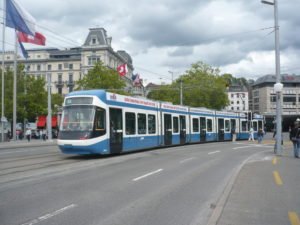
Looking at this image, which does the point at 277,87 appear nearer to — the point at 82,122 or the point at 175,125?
the point at 175,125

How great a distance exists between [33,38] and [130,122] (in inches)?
603

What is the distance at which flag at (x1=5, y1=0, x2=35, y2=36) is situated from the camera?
26.7 m

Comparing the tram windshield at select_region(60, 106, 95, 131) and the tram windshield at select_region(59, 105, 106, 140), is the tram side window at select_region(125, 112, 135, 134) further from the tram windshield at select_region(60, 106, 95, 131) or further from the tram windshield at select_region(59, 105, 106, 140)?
the tram windshield at select_region(60, 106, 95, 131)

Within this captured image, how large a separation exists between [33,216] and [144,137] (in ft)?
47.8

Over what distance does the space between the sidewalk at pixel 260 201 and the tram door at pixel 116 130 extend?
750 centimetres

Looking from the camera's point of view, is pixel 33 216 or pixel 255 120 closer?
pixel 33 216

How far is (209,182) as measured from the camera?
9.64 m

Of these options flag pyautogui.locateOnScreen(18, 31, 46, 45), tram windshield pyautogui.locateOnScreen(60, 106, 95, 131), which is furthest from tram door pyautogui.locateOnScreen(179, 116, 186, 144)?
flag pyautogui.locateOnScreen(18, 31, 46, 45)

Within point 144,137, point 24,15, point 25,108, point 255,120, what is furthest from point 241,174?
point 25,108

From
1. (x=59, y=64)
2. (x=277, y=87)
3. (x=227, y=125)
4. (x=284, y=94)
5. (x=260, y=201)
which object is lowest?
(x=260, y=201)

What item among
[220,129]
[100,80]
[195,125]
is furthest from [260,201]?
[100,80]

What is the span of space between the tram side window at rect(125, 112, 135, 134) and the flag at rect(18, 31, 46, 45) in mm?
14735

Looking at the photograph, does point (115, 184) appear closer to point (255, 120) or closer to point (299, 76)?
point (255, 120)

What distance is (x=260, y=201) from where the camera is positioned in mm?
6930
